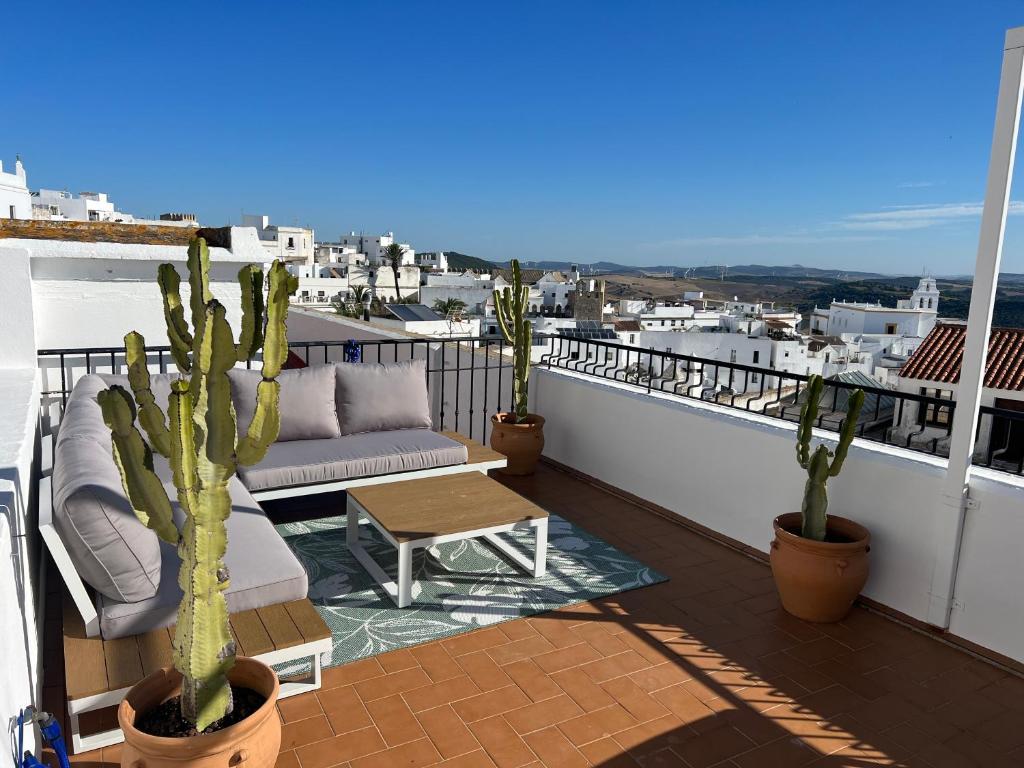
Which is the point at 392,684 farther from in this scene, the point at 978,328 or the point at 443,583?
the point at 978,328

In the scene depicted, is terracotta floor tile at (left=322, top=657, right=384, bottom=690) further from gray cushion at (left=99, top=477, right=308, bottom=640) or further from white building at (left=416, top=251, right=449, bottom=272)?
white building at (left=416, top=251, right=449, bottom=272)

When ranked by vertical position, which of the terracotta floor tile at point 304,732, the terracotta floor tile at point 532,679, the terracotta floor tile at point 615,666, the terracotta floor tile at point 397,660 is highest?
the terracotta floor tile at point 304,732

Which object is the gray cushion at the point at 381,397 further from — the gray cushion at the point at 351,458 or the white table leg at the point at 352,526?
the white table leg at the point at 352,526

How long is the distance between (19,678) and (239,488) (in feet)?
5.64

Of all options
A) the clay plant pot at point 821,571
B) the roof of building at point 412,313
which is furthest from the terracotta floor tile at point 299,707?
the roof of building at point 412,313

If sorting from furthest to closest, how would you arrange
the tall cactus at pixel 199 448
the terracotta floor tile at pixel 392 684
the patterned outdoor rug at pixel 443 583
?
the patterned outdoor rug at pixel 443 583, the terracotta floor tile at pixel 392 684, the tall cactus at pixel 199 448

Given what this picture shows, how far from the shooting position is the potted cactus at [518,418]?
525 cm

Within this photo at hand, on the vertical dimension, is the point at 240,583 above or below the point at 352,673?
above

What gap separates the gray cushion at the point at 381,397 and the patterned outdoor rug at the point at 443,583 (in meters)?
0.73

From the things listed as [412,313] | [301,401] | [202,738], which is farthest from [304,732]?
[412,313]

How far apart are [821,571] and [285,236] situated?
209ft

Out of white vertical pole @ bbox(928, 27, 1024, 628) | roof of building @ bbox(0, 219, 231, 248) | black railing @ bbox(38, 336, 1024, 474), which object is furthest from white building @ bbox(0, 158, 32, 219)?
white vertical pole @ bbox(928, 27, 1024, 628)

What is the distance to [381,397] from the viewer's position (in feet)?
15.2

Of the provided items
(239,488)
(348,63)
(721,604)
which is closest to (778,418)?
(721,604)
